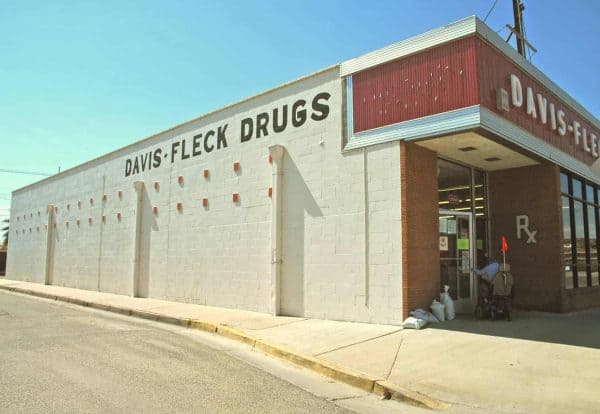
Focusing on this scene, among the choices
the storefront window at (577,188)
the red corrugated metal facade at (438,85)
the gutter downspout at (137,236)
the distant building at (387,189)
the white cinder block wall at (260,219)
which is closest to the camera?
the red corrugated metal facade at (438,85)

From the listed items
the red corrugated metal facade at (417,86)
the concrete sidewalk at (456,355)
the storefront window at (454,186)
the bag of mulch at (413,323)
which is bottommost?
the concrete sidewalk at (456,355)

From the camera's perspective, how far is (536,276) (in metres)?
12.3

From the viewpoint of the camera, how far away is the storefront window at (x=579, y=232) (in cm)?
1306

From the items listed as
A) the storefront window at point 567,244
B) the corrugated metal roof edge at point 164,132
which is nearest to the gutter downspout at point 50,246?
the corrugated metal roof edge at point 164,132

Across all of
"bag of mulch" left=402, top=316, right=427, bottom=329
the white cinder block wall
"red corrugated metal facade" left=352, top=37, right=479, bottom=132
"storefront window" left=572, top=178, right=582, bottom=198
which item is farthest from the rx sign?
"red corrugated metal facade" left=352, top=37, right=479, bottom=132

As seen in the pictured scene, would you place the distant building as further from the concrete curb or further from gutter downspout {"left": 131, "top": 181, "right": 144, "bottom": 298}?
the concrete curb

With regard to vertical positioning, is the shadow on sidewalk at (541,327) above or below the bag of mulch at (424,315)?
below

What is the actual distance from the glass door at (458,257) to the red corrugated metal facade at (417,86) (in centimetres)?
269

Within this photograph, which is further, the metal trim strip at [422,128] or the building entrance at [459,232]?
the building entrance at [459,232]

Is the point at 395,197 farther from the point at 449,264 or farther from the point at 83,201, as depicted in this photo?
the point at 83,201

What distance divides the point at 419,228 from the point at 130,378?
636 centimetres

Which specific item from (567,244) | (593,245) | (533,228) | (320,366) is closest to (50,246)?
(320,366)

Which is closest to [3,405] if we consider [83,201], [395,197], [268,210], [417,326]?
[417,326]

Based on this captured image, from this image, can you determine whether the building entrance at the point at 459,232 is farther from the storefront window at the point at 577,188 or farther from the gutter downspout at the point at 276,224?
the gutter downspout at the point at 276,224
